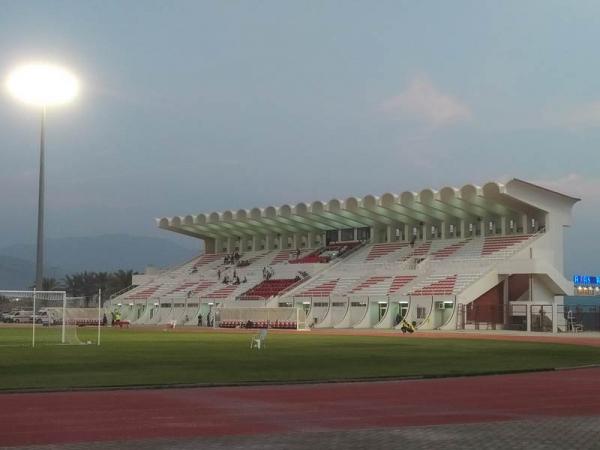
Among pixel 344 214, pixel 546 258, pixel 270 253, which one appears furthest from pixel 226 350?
pixel 270 253

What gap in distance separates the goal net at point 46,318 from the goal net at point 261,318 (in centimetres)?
1107

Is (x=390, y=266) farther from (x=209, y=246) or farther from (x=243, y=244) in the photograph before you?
(x=209, y=246)

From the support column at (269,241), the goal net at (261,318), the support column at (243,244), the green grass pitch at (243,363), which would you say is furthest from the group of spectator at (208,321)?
the green grass pitch at (243,363)

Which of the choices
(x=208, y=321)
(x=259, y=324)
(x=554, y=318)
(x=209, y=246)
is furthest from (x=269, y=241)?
(x=554, y=318)

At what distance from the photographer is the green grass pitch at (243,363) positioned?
808 inches

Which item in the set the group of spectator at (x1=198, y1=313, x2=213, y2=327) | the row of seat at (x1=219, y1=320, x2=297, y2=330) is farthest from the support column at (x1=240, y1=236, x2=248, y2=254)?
the row of seat at (x1=219, y1=320, x2=297, y2=330)

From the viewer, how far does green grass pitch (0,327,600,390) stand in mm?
20531

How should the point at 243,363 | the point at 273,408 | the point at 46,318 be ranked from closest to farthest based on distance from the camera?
the point at 273,408 < the point at 243,363 < the point at 46,318

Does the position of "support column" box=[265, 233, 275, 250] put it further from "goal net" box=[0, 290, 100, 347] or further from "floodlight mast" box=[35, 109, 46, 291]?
"floodlight mast" box=[35, 109, 46, 291]

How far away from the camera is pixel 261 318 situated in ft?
224

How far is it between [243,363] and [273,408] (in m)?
11.2

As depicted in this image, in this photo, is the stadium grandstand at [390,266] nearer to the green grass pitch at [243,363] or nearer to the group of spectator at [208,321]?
the group of spectator at [208,321]

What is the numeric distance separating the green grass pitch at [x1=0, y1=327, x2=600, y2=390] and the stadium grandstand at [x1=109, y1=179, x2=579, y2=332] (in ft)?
90.5

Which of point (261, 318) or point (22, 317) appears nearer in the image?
point (261, 318)
